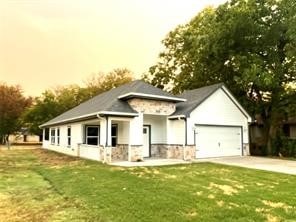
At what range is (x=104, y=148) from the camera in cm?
1612

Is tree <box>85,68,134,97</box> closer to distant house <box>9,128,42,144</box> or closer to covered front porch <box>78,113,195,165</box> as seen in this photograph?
distant house <box>9,128,42,144</box>

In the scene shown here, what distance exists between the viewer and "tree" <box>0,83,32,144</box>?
1769 inches

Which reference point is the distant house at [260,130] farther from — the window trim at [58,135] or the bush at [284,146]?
the window trim at [58,135]

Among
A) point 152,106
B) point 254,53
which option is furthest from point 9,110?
point 254,53

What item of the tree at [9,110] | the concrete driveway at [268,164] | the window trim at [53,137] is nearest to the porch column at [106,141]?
the concrete driveway at [268,164]

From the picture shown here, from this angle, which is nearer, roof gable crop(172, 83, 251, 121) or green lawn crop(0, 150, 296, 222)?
green lawn crop(0, 150, 296, 222)

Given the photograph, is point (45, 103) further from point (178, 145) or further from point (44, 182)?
point (44, 182)

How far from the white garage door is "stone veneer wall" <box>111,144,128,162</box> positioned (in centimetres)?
420

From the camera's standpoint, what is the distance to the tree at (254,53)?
65.7 feet

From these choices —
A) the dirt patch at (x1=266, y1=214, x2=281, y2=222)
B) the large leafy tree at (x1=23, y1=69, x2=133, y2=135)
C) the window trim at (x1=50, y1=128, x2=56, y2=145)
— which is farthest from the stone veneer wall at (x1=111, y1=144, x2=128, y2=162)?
the large leafy tree at (x1=23, y1=69, x2=133, y2=135)

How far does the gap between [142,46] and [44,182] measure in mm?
19092

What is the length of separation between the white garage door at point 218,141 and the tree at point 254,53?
366 cm

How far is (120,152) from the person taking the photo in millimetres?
17812

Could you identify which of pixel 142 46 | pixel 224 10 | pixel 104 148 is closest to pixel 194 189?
pixel 104 148
